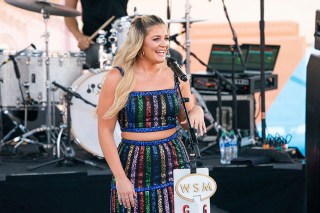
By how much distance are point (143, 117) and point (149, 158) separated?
0.23 meters

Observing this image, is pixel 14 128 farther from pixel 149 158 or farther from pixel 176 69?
pixel 176 69

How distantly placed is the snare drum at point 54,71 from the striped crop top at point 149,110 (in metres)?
3.62

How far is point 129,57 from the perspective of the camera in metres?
4.47

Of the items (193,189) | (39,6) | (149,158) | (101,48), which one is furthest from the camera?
(101,48)

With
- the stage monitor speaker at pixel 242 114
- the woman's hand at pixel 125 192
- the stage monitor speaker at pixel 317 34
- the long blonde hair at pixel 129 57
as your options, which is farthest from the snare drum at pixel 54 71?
the woman's hand at pixel 125 192

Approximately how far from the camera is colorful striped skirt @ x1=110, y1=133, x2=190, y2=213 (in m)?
4.50

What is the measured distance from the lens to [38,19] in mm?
10328

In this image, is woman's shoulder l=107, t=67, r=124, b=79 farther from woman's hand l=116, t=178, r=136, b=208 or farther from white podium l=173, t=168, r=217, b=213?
white podium l=173, t=168, r=217, b=213

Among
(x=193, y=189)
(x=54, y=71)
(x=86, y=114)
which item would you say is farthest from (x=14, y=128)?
(x=193, y=189)

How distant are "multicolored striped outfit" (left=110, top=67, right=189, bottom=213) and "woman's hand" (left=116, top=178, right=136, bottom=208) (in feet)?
0.26

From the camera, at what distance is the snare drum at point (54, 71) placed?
8.13 m

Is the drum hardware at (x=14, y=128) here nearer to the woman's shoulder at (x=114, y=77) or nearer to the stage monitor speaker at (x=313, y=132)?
the woman's shoulder at (x=114, y=77)

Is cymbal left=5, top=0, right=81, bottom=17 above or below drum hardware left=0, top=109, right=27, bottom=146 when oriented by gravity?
above

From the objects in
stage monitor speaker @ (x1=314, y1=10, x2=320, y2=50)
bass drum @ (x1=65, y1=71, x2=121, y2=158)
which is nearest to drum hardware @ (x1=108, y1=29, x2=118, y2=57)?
bass drum @ (x1=65, y1=71, x2=121, y2=158)
